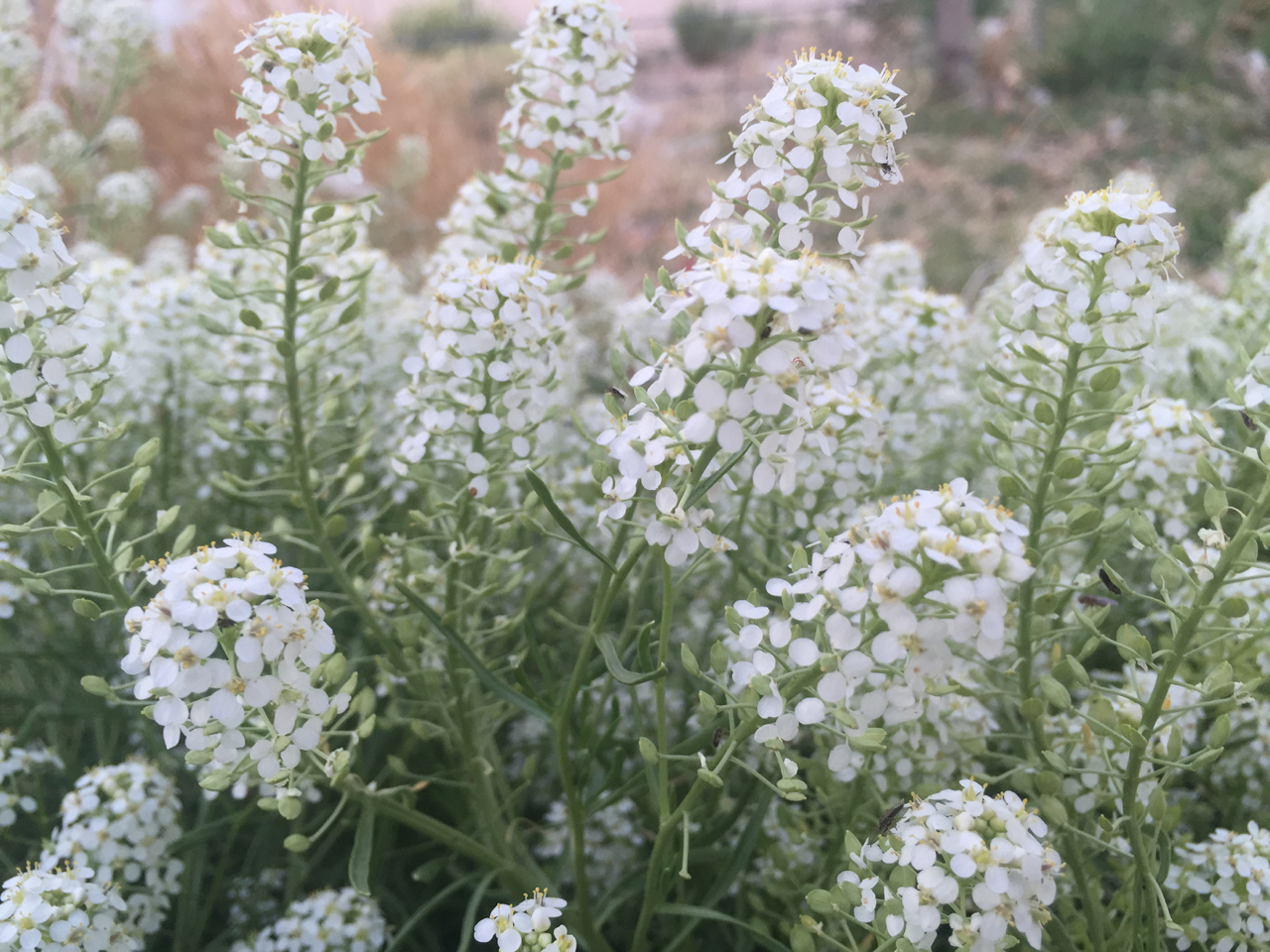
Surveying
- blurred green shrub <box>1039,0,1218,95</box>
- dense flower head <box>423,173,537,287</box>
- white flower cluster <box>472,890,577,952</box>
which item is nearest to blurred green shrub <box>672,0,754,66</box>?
blurred green shrub <box>1039,0,1218,95</box>

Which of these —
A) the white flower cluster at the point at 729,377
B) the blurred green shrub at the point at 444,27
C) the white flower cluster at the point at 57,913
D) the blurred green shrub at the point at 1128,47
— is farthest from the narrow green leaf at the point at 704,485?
the blurred green shrub at the point at 444,27

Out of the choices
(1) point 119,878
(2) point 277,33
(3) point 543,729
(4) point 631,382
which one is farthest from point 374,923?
(2) point 277,33

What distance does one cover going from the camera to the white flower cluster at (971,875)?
3.85ft

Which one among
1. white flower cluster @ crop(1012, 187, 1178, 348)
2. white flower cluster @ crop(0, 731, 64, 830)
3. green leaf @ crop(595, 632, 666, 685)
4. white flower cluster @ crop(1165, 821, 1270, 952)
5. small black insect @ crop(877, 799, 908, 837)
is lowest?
white flower cluster @ crop(0, 731, 64, 830)

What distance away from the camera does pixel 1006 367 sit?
1925 mm

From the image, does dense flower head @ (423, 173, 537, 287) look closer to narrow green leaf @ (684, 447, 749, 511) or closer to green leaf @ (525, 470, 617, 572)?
green leaf @ (525, 470, 617, 572)

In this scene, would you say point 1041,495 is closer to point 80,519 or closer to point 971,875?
point 971,875

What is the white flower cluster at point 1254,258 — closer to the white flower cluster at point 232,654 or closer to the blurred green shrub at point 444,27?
the white flower cluster at point 232,654

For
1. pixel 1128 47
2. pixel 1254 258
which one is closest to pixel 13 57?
pixel 1254 258

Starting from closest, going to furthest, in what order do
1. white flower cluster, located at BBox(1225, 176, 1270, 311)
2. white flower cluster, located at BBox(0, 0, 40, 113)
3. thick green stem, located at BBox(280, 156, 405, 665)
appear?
thick green stem, located at BBox(280, 156, 405, 665), white flower cluster, located at BBox(1225, 176, 1270, 311), white flower cluster, located at BBox(0, 0, 40, 113)

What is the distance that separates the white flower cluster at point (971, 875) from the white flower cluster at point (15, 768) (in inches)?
59.4

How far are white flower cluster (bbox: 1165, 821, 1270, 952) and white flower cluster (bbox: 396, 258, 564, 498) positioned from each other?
50.7 inches

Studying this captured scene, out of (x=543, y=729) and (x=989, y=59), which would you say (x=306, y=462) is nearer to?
(x=543, y=729)

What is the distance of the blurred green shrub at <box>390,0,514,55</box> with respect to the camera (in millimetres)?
15195
